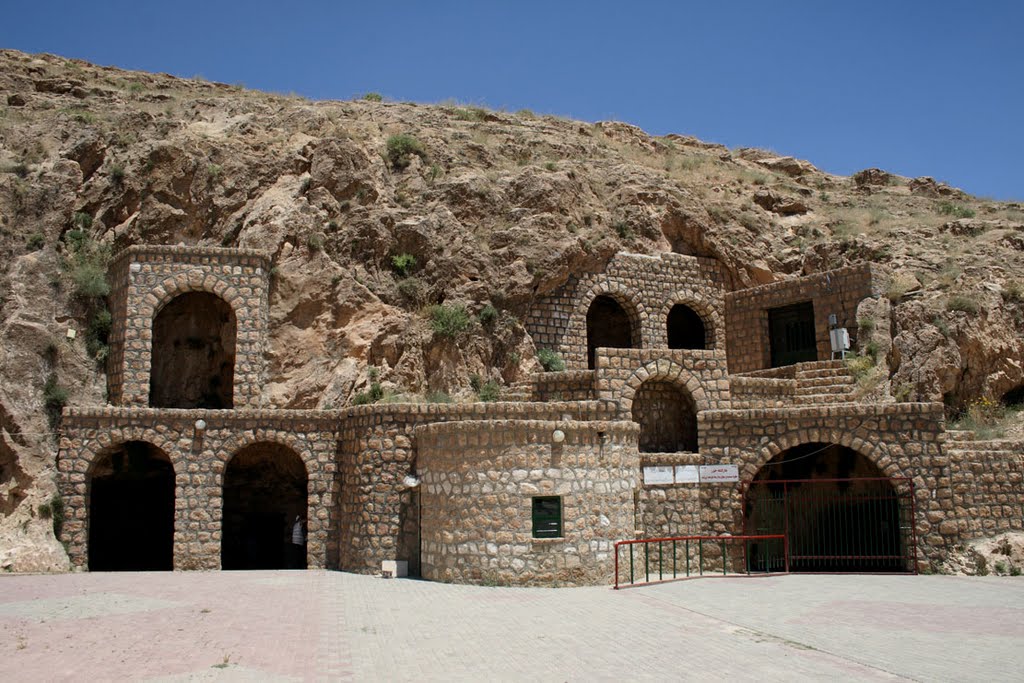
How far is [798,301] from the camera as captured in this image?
2597 cm

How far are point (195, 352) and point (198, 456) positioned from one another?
187 inches

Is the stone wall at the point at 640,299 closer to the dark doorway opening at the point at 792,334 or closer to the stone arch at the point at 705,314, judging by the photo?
the stone arch at the point at 705,314

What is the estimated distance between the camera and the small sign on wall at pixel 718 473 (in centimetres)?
1953

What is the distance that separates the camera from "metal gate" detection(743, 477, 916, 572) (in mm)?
18625

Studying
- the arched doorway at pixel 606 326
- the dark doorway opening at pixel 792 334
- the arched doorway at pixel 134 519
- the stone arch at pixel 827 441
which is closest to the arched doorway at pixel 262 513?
the arched doorway at pixel 134 519

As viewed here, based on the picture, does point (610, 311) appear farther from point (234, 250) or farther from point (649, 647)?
point (649, 647)

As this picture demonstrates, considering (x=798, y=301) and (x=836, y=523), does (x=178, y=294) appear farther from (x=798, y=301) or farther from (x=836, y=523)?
(x=798, y=301)

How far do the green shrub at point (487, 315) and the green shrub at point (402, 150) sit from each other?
566cm

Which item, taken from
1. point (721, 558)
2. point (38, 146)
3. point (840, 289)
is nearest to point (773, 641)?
point (721, 558)

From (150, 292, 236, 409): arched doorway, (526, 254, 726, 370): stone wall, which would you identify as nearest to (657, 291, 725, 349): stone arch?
(526, 254, 726, 370): stone wall

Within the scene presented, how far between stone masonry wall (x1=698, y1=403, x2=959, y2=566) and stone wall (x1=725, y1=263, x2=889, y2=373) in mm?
5953

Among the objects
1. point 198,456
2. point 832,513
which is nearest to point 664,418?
point 832,513

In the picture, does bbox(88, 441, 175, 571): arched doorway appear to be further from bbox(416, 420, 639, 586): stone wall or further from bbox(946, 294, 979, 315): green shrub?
bbox(946, 294, 979, 315): green shrub

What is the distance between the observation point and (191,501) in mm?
19719
